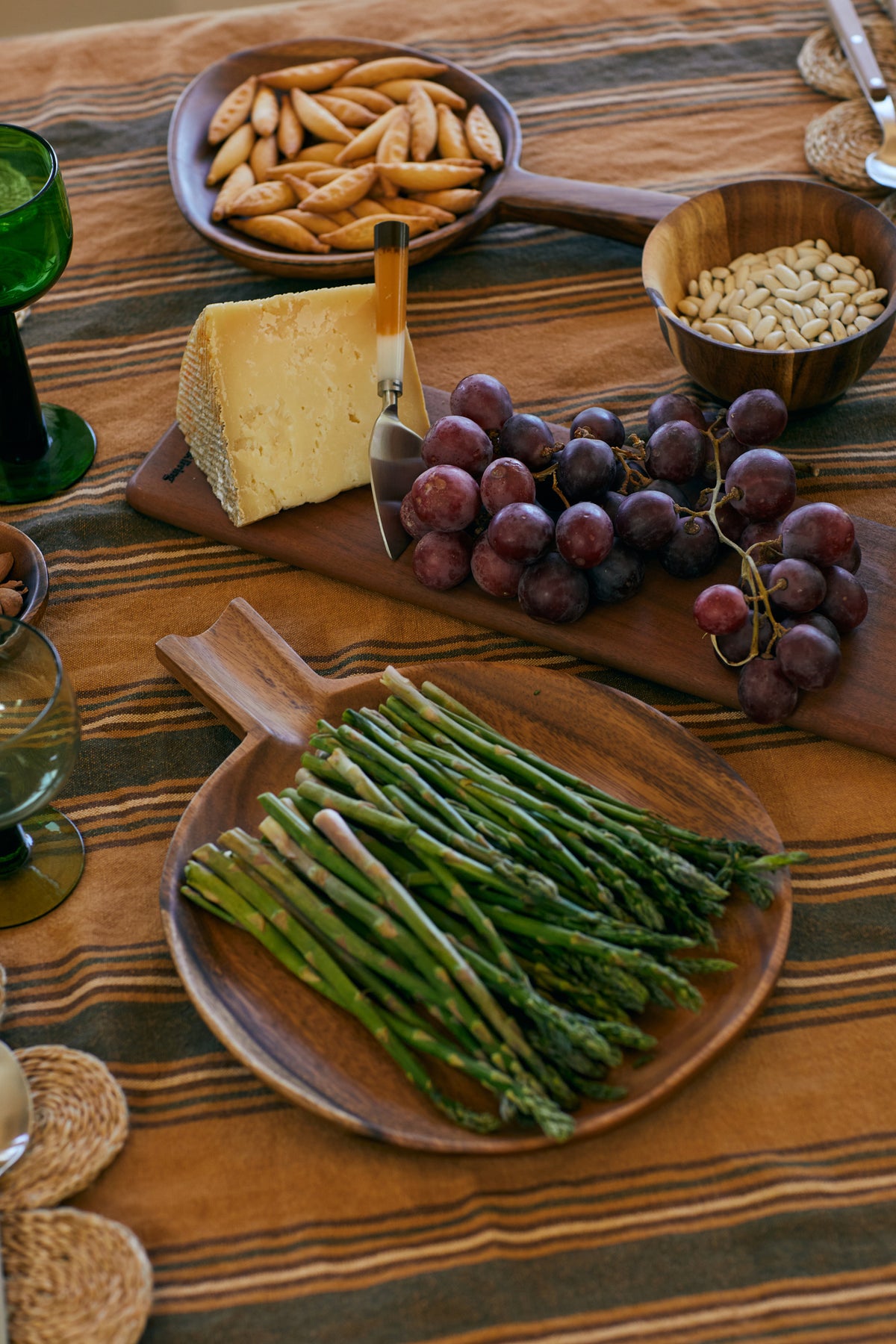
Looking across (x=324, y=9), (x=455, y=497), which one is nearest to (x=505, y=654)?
(x=455, y=497)

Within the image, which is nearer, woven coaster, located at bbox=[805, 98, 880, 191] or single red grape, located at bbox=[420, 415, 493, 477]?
single red grape, located at bbox=[420, 415, 493, 477]

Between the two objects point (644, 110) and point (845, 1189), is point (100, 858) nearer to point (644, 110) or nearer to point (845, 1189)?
point (845, 1189)

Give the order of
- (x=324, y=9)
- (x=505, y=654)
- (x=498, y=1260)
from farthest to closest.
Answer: (x=324, y=9) < (x=505, y=654) < (x=498, y=1260)

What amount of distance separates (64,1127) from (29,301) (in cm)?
100

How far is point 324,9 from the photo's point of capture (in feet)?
7.90

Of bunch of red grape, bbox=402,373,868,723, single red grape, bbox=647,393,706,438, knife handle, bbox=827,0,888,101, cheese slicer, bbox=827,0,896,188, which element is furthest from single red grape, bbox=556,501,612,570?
knife handle, bbox=827,0,888,101

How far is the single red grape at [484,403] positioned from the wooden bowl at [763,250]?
0.26 metres

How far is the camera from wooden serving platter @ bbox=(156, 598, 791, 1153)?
103 cm

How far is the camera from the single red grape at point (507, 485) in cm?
139

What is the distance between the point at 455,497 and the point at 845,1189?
0.83m

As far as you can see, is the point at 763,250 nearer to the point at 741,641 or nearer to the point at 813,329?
the point at 813,329

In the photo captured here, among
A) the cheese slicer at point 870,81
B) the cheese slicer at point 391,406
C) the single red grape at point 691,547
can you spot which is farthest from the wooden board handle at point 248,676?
the cheese slicer at point 870,81

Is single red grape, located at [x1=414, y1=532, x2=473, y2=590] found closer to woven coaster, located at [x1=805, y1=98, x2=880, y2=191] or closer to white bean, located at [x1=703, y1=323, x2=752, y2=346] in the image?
white bean, located at [x1=703, y1=323, x2=752, y2=346]

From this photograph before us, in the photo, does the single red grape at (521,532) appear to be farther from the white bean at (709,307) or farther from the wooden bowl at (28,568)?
the wooden bowl at (28,568)
